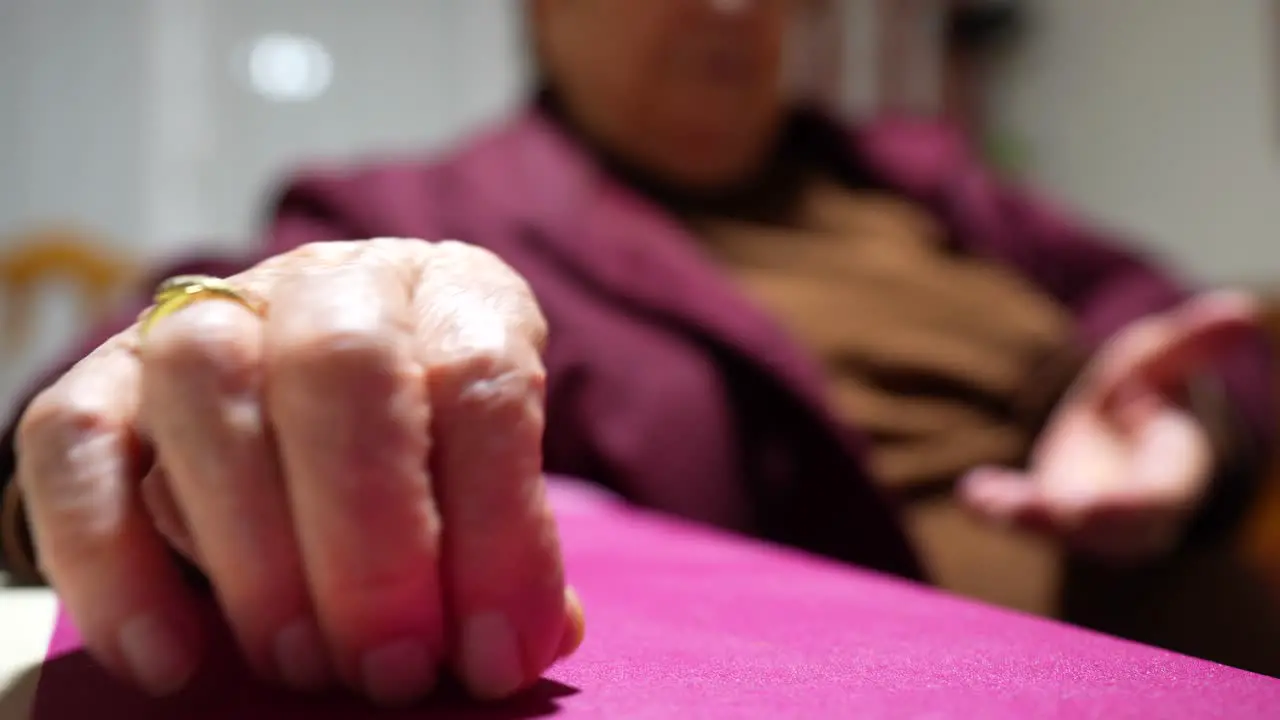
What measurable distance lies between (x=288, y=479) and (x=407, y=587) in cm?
3

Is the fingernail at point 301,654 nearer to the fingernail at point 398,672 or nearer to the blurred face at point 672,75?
the fingernail at point 398,672

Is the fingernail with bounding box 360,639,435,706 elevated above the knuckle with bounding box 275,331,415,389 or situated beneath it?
situated beneath

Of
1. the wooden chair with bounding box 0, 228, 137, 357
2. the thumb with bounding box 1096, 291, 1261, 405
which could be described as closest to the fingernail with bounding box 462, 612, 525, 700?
the thumb with bounding box 1096, 291, 1261, 405

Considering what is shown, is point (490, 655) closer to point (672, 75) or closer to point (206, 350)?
point (206, 350)

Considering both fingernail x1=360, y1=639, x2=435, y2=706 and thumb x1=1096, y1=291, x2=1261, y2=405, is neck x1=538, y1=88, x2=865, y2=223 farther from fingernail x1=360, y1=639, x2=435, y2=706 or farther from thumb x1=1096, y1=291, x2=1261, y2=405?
fingernail x1=360, y1=639, x2=435, y2=706

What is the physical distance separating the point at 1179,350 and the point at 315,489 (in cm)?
61

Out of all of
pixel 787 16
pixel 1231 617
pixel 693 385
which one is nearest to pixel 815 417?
pixel 693 385

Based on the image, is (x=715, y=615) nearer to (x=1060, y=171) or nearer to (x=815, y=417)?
(x=815, y=417)

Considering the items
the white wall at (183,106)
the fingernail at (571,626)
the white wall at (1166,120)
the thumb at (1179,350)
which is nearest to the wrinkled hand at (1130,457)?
the thumb at (1179,350)

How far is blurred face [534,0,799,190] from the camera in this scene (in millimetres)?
755

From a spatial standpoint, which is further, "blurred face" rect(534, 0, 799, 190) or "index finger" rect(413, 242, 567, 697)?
"blurred face" rect(534, 0, 799, 190)

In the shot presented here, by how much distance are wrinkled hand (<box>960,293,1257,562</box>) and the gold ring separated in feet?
1.45

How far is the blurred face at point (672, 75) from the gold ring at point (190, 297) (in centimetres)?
59

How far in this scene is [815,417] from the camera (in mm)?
579
